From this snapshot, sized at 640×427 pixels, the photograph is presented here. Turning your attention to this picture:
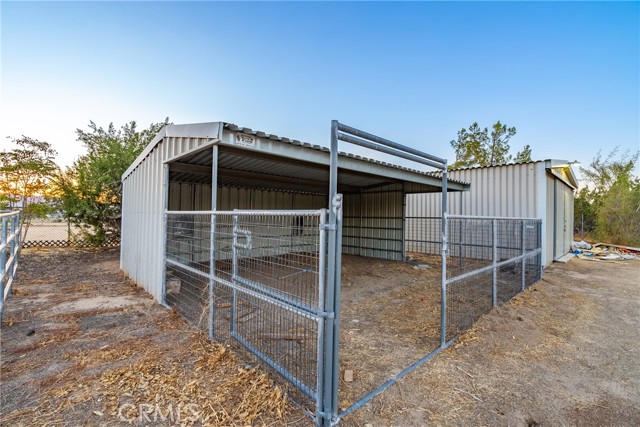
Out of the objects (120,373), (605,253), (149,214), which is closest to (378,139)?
(120,373)

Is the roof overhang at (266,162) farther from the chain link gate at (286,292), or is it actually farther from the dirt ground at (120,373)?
the dirt ground at (120,373)

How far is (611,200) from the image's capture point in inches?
549

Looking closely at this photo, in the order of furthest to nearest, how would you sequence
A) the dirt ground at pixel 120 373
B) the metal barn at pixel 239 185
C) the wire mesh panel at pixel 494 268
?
the metal barn at pixel 239 185
the wire mesh panel at pixel 494 268
the dirt ground at pixel 120 373

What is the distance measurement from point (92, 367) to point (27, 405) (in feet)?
1.75

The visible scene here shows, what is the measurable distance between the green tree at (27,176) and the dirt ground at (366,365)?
22.2 feet

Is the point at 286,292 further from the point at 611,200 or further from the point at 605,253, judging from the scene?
the point at 611,200

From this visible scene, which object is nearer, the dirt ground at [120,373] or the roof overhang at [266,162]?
the dirt ground at [120,373]

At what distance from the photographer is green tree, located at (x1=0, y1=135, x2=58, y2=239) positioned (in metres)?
9.02

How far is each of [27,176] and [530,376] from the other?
1374 cm

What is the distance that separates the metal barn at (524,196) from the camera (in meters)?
7.88

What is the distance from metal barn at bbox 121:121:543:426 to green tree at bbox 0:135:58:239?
15.5ft

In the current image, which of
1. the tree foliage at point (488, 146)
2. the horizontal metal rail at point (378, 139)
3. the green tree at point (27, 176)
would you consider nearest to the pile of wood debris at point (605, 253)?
the tree foliage at point (488, 146)

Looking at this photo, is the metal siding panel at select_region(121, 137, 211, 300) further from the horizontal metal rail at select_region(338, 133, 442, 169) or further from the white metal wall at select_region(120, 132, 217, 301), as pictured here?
the horizontal metal rail at select_region(338, 133, 442, 169)

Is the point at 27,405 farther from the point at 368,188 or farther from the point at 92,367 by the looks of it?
the point at 368,188
